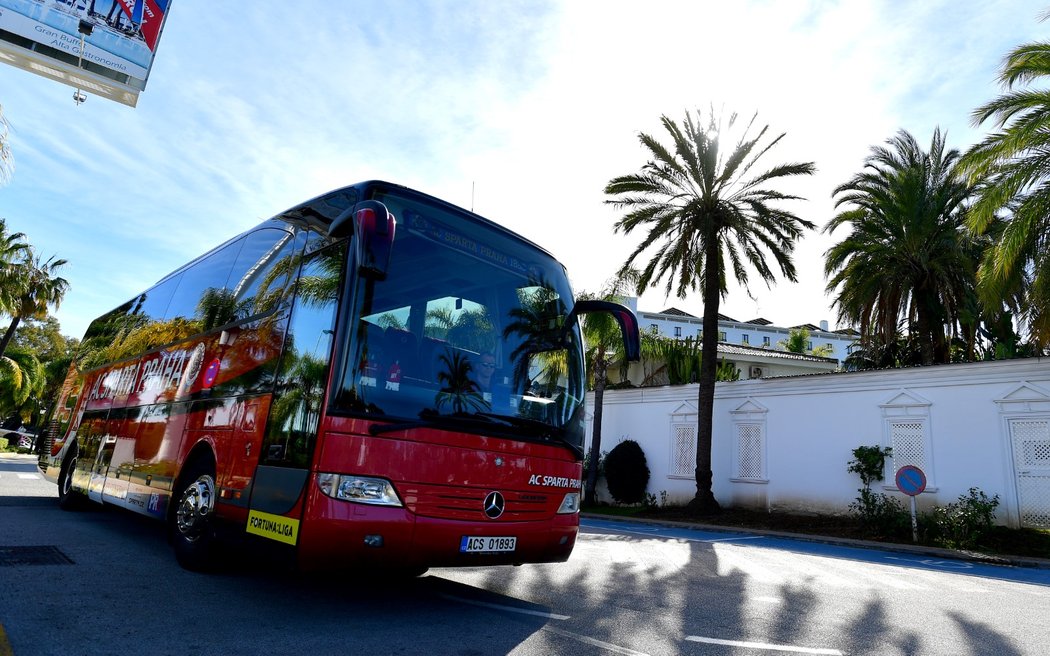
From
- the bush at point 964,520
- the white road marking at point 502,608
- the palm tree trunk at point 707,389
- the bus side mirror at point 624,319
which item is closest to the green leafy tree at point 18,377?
the palm tree trunk at point 707,389

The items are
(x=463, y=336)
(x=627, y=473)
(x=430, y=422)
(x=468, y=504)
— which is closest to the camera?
(x=430, y=422)

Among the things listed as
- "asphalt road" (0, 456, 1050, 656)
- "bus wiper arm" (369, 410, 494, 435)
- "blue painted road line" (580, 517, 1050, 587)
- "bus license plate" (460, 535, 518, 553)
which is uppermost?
"bus wiper arm" (369, 410, 494, 435)

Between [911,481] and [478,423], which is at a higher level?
[911,481]

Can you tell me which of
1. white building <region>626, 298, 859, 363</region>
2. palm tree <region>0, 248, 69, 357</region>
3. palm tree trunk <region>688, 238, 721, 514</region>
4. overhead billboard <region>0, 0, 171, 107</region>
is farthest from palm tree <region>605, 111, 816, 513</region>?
white building <region>626, 298, 859, 363</region>

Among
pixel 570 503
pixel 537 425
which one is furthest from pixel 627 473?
pixel 537 425

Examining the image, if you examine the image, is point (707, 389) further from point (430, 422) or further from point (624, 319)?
point (430, 422)

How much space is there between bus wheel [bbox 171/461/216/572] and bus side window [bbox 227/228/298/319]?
164 cm

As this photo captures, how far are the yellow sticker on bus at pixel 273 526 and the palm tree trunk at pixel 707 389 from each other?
712 inches

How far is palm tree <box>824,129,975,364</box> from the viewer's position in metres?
22.7

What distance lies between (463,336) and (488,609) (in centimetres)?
234

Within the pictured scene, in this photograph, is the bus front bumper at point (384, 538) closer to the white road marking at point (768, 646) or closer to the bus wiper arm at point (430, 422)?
the bus wiper arm at point (430, 422)

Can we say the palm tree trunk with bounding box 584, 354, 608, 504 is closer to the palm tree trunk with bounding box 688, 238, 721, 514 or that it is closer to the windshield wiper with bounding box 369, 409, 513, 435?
the palm tree trunk with bounding box 688, 238, 721, 514

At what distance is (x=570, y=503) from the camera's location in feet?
19.3

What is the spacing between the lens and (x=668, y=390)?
2477 centimetres
